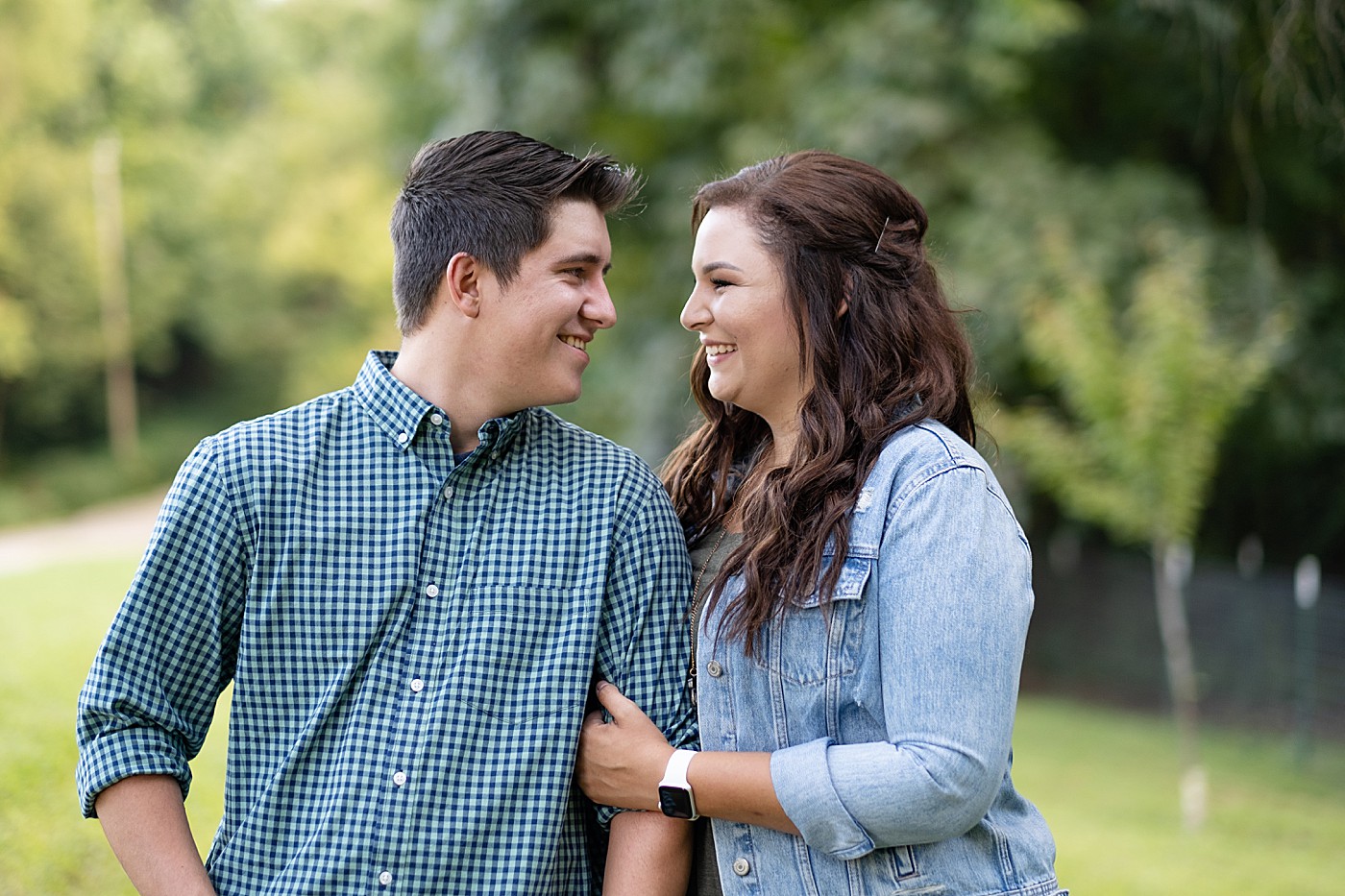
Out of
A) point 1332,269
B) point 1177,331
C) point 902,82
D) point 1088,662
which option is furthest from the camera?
point 1088,662

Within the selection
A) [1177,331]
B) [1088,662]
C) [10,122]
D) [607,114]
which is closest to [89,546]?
[10,122]

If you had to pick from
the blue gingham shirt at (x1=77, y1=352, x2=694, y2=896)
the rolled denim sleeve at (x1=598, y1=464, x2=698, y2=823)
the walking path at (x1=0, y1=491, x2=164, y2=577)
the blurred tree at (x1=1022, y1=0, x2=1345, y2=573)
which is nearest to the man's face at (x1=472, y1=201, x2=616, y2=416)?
the blue gingham shirt at (x1=77, y1=352, x2=694, y2=896)

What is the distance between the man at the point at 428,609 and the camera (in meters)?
1.85

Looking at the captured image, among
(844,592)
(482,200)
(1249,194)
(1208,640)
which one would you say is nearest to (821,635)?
(844,592)

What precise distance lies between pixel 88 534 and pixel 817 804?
54.8 feet

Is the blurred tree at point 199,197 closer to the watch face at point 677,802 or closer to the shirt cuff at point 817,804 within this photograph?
the watch face at point 677,802

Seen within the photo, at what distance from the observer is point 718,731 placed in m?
1.96

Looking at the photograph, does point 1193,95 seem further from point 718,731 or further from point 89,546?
point 89,546

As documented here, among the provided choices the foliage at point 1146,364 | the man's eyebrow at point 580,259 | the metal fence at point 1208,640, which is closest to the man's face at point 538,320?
the man's eyebrow at point 580,259

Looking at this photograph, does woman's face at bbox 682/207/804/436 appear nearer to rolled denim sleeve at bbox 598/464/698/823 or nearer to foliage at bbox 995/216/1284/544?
rolled denim sleeve at bbox 598/464/698/823

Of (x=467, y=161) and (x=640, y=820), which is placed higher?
(x=467, y=161)

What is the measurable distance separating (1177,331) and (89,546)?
→ 1188 centimetres

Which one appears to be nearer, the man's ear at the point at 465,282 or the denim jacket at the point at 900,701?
the denim jacket at the point at 900,701

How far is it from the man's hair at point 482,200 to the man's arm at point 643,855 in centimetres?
84
